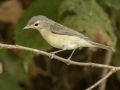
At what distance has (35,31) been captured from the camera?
11.7 ft

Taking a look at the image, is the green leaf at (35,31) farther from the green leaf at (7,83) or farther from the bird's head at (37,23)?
the green leaf at (7,83)

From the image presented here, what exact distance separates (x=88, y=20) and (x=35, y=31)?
0.57 metres

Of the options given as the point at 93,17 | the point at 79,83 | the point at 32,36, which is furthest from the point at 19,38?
the point at 79,83

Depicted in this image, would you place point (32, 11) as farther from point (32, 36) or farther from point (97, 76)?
point (97, 76)

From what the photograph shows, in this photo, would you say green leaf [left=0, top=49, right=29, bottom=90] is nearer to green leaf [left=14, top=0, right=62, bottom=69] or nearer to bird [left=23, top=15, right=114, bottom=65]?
green leaf [left=14, top=0, right=62, bottom=69]

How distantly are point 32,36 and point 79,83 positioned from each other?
1.96 meters

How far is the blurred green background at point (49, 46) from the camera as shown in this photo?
11.1 ft

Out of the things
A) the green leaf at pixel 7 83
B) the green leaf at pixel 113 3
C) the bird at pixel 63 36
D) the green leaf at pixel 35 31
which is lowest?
the green leaf at pixel 7 83

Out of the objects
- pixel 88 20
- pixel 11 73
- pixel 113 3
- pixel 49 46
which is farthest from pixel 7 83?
pixel 113 3

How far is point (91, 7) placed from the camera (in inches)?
125

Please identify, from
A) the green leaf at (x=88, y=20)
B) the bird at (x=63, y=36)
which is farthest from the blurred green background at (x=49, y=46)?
the bird at (x=63, y=36)

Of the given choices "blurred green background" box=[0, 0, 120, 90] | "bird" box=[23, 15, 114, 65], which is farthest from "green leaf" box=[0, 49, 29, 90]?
"bird" box=[23, 15, 114, 65]

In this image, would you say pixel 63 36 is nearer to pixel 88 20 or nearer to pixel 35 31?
pixel 88 20

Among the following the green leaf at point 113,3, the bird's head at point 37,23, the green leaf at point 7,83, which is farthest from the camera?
the green leaf at point 7,83
